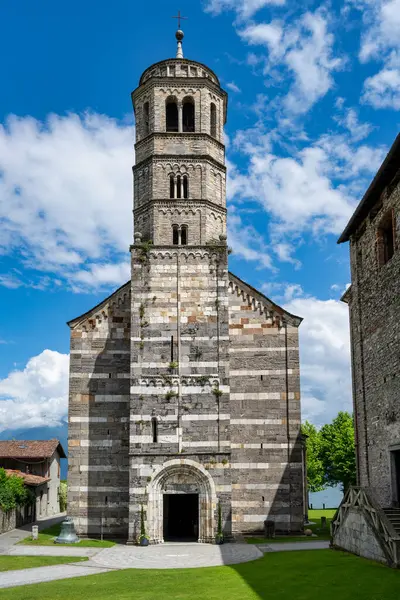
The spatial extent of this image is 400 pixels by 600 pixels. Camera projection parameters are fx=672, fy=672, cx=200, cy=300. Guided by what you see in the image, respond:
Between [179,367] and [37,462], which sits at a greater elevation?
[179,367]

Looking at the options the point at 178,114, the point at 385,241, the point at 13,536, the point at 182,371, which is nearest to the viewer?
the point at 385,241

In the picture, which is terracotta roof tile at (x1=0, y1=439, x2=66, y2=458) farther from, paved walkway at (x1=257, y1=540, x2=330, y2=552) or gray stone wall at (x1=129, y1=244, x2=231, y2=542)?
paved walkway at (x1=257, y1=540, x2=330, y2=552)

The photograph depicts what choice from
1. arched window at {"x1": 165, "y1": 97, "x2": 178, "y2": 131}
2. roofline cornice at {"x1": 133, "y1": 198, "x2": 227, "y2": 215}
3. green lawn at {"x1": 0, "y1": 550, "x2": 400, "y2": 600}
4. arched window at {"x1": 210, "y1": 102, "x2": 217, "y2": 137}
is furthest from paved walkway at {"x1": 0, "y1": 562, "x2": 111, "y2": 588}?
arched window at {"x1": 165, "y1": 97, "x2": 178, "y2": 131}

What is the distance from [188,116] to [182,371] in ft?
54.0

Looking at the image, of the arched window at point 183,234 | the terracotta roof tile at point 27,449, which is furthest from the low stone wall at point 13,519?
the arched window at point 183,234

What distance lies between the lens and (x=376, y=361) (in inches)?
1114

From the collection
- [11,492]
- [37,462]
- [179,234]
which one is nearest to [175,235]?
[179,234]

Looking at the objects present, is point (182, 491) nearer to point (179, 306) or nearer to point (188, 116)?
point (179, 306)

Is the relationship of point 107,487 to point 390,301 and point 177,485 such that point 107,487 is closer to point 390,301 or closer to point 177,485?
point 177,485

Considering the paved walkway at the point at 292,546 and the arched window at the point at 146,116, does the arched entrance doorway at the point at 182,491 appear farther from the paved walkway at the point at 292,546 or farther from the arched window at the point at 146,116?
the arched window at the point at 146,116

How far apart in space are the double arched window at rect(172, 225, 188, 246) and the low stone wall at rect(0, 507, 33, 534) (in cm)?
1928

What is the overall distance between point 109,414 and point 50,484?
27264mm

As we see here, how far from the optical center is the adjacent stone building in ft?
76.4

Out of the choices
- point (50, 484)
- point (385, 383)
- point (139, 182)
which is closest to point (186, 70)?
point (139, 182)
